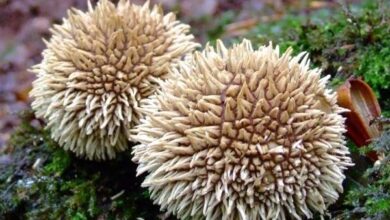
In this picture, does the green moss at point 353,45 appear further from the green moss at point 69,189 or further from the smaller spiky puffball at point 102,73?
the green moss at point 69,189

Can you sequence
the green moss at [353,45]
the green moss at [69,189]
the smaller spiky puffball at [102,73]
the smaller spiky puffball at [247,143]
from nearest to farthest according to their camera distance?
1. the smaller spiky puffball at [247,143]
2. the smaller spiky puffball at [102,73]
3. the green moss at [69,189]
4. the green moss at [353,45]

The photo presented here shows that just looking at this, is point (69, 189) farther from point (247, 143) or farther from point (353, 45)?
point (353, 45)

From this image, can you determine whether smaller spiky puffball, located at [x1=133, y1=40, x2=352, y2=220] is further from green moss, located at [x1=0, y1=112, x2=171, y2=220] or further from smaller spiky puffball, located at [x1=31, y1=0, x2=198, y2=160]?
green moss, located at [x1=0, y1=112, x2=171, y2=220]

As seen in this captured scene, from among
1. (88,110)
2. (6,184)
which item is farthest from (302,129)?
(6,184)

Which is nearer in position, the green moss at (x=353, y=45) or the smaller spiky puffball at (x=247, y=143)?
the smaller spiky puffball at (x=247, y=143)

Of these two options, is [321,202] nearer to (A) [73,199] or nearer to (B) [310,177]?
(B) [310,177]

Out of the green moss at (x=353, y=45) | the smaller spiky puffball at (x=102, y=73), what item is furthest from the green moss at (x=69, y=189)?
the green moss at (x=353, y=45)

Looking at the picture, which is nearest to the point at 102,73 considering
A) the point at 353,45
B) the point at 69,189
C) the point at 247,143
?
the point at 69,189
